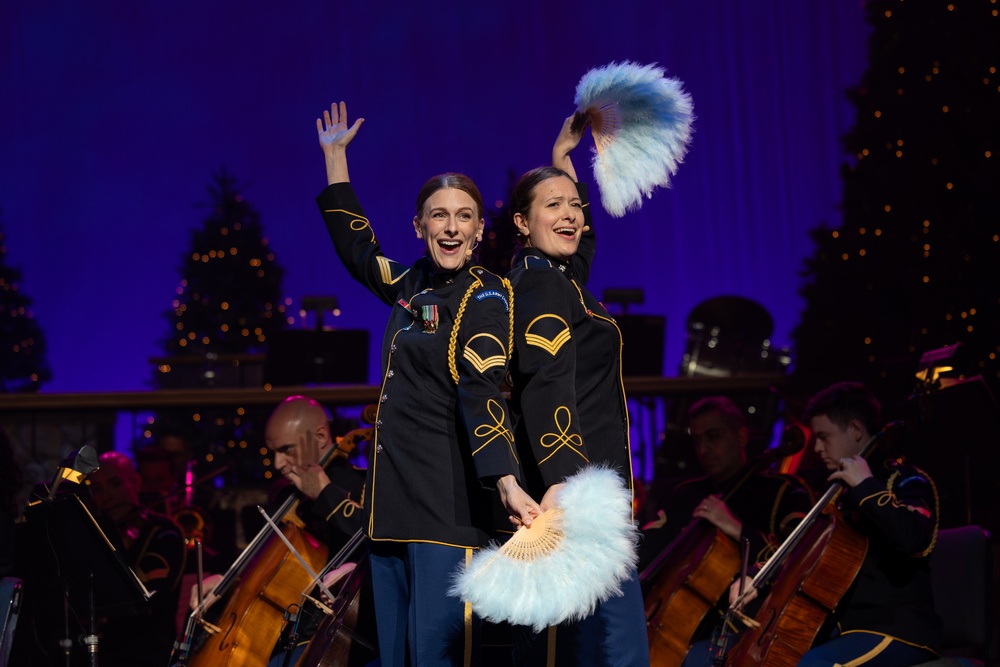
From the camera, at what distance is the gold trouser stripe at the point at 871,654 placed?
336cm

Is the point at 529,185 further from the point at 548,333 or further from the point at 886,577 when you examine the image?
the point at 886,577

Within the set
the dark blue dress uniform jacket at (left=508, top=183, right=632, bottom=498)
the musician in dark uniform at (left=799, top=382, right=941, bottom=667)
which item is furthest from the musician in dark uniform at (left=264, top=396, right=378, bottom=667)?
the musician in dark uniform at (left=799, top=382, right=941, bottom=667)

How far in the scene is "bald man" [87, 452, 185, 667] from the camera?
4434 mm

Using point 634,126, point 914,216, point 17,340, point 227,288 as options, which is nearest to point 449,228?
point 634,126

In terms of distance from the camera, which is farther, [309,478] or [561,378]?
[309,478]

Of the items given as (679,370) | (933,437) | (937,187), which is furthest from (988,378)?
(679,370)

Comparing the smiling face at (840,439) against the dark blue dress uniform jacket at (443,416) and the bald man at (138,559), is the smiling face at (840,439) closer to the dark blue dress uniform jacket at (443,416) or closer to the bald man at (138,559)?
the dark blue dress uniform jacket at (443,416)

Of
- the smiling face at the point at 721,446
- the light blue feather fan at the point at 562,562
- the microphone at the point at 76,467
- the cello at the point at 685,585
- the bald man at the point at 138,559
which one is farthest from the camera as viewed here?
the smiling face at the point at 721,446

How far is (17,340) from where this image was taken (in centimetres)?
1141

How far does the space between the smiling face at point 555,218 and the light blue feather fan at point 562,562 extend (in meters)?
0.72

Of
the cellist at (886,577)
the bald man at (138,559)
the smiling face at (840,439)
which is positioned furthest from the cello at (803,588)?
the bald man at (138,559)

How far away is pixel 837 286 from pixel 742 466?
2.86 metres

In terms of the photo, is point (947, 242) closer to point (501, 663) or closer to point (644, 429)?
point (644, 429)

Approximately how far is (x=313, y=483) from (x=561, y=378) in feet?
5.43
